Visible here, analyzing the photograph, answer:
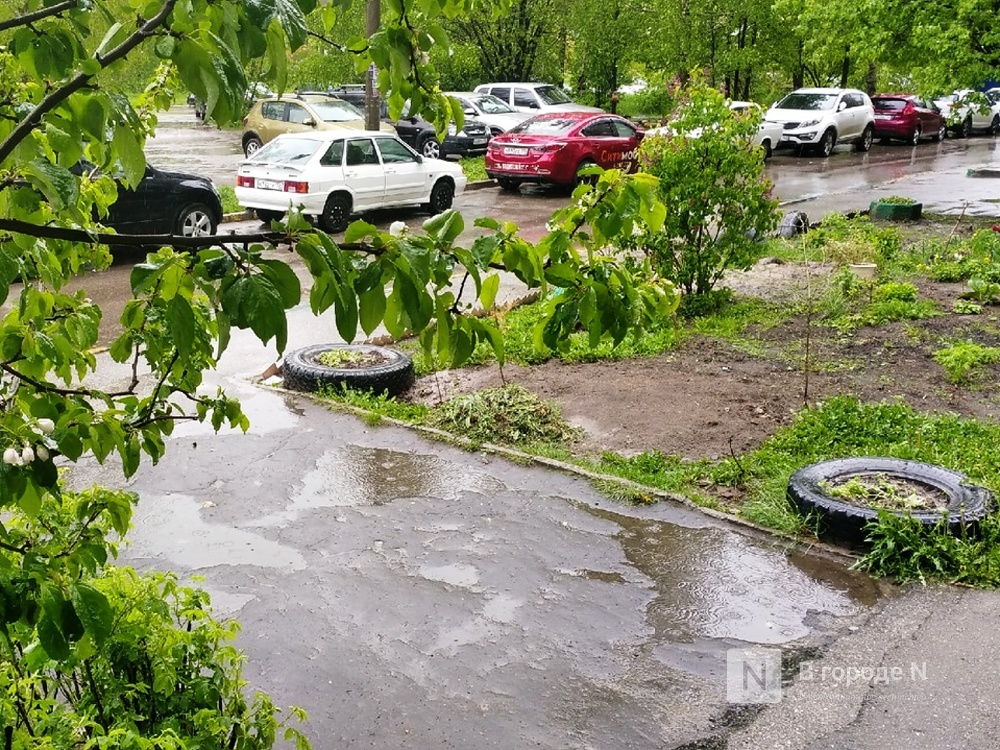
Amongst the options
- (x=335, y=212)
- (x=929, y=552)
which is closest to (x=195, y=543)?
(x=929, y=552)

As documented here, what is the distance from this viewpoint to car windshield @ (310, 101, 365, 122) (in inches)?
1029

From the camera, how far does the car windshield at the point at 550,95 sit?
31547 mm

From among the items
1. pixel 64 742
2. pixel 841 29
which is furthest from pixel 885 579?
pixel 841 29

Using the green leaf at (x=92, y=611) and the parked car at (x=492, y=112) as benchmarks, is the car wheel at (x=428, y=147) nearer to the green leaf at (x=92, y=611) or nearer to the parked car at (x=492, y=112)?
the parked car at (x=492, y=112)

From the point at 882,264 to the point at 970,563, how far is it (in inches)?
338

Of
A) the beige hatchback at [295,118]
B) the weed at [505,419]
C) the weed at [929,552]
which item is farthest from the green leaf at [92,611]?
the beige hatchback at [295,118]

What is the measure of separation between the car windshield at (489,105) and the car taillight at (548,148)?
831cm

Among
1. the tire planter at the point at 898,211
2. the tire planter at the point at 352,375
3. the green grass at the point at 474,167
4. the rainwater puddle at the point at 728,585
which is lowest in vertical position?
the rainwater puddle at the point at 728,585

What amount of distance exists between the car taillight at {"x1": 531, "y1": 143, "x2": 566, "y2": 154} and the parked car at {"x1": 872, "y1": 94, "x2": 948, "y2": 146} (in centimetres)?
1851

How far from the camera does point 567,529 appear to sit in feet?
21.1

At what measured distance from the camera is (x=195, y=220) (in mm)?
15297

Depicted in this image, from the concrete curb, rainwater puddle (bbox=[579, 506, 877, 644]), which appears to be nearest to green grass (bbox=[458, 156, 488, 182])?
the concrete curb

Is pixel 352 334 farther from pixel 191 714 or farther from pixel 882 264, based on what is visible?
pixel 882 264

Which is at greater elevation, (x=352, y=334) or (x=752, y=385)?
(x=352, y=334)
